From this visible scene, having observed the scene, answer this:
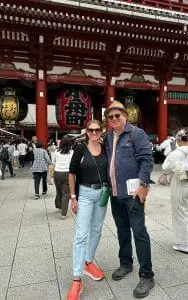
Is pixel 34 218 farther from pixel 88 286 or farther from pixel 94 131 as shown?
pixel 94 131

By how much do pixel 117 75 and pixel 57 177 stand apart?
8.73m

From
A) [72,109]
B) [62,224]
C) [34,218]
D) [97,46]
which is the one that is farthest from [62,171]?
[97,46]

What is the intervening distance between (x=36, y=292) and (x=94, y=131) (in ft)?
5.59

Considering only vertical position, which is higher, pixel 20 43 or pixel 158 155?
pixel 20 43

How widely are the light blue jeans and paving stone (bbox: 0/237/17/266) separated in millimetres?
1199

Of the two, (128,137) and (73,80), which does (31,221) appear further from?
(73,80)

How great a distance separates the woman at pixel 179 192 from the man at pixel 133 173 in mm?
1134

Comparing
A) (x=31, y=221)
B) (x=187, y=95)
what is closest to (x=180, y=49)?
(x=187, y=95)

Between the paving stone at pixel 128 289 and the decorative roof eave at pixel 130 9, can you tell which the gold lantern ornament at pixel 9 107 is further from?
the paving stone at pixel 128 289

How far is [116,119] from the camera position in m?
3.42

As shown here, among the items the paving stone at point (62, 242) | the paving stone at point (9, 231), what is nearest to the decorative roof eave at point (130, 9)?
the paving stone at point (9, 231)

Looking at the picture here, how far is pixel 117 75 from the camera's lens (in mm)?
14570

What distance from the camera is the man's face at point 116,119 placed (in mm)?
3428

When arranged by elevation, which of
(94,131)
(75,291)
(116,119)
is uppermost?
(116,119)
